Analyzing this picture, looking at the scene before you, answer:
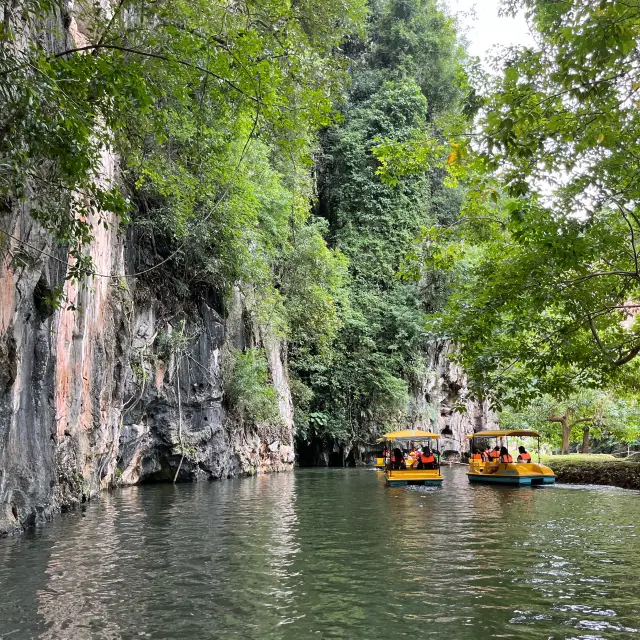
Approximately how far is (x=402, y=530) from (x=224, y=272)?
13786 mm

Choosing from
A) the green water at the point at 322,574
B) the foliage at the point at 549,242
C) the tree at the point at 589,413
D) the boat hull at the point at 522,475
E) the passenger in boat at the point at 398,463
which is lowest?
the green water at the point at 322,574

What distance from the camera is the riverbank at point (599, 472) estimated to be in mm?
22011

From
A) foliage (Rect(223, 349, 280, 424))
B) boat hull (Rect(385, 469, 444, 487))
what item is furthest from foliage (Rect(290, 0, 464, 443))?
boat hull (Rect(385, 469, 444, 487))

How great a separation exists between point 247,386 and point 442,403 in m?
22.5

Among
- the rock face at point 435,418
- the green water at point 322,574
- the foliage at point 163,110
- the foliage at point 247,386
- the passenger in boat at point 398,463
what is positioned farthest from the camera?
the rock face at point 435,418

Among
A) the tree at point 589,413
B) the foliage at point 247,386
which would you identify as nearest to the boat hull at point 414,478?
the foliage at point 247,386

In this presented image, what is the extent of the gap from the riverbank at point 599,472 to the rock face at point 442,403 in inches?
557

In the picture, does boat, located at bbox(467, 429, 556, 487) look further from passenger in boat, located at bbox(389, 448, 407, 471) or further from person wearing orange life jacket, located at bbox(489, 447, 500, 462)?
passenger in boat, located at bbox(389, 448, 407, 471)

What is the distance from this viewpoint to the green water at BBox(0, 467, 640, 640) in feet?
19.6

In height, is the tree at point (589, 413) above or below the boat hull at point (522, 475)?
above

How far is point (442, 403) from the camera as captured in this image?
147 feet

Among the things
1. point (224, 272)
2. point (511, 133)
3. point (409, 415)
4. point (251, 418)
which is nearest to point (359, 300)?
point (409, 415)

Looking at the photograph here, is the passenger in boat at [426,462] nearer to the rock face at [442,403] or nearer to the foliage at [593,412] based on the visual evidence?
the foliage at [593,412]

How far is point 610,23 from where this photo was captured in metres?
5.30
